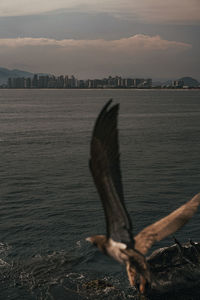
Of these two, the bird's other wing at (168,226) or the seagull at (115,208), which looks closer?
the seagull at (115,208)

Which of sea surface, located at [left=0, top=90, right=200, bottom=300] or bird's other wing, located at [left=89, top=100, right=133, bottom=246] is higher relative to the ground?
bird's other wing, located at [left=89, top=100, right=133, bottom=246]

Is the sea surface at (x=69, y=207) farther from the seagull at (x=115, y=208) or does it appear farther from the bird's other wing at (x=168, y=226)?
the seagull at (x=115, y=208)

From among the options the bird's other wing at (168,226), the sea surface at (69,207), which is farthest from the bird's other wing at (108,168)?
the sea surface at (69,207)

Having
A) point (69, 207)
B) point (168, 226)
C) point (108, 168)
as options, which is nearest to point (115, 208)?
point (108, 168)

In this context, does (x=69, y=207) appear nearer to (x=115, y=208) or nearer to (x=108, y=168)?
(x=115, y=208)

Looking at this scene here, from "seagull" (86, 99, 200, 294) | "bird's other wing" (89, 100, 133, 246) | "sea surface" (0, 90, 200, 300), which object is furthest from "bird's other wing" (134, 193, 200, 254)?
"sea surface" (0, 90, 200, 300)

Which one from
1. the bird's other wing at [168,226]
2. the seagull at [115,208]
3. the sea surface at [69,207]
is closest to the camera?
the seagull at [115,208]

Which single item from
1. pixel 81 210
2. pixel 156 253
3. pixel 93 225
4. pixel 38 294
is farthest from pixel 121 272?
pixel 81 210

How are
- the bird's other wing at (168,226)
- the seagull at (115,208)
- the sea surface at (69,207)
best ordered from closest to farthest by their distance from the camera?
the seagull at (115,208) < the bird's other wing at (168,226) < the sea surface at (69,207)

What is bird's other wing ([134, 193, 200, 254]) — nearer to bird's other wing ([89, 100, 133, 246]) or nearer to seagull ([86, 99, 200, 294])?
seagull ([86, 99, 200, 294])
